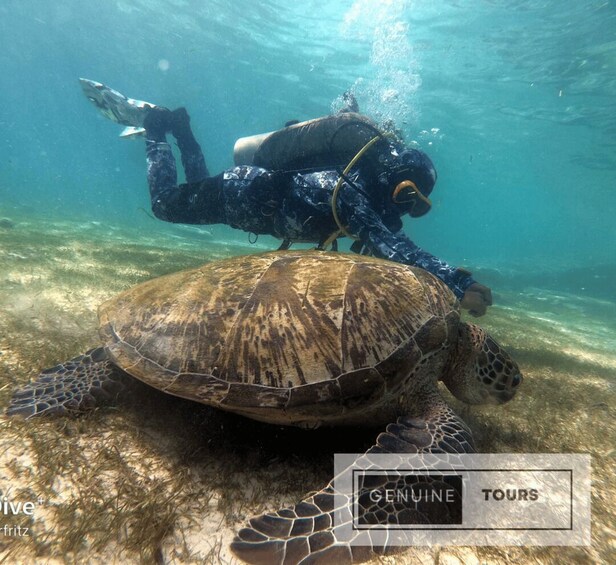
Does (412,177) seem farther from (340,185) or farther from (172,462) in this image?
(172,462)

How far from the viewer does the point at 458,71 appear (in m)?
24.4

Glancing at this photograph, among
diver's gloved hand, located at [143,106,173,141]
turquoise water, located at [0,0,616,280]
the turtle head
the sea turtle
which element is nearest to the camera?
the sea turtle

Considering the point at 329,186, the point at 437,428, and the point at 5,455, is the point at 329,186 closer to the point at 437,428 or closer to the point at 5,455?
the point at 437,428

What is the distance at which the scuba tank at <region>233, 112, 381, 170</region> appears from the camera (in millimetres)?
5605

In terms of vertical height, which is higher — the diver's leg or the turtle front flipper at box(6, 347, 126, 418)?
the diver's leg

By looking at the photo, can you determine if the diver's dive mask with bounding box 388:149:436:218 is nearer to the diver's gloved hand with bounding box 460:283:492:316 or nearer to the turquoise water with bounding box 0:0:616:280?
the diver's gloved hand with bounding box 460:283:492:316

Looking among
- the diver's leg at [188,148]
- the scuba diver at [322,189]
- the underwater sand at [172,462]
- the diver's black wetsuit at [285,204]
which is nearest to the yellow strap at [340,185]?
the scuba diver at [322,189]

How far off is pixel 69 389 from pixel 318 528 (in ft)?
7.46

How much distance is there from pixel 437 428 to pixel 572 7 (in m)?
24.0

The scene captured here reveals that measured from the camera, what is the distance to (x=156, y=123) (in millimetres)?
7223

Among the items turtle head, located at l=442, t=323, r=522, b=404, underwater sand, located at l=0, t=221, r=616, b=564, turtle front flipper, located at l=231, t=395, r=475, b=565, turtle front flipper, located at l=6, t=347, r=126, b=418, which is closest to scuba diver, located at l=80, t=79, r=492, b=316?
turtle head, located at l=442, t=323, r=522, b=404
